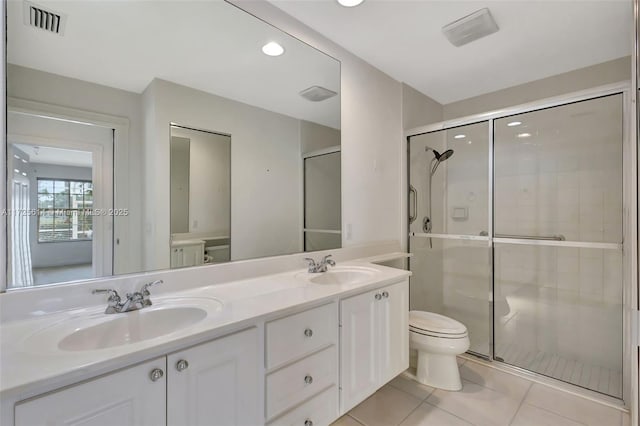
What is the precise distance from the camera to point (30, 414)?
2.28 feet

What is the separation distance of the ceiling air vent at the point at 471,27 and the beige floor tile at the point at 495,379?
2447 millimetres

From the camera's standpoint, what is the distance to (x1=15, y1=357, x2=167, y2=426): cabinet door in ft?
2.31

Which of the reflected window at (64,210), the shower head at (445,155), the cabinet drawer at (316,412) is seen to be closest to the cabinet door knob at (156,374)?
the cabinet drawer at (316,412)

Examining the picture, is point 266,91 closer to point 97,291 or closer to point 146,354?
point 97,291

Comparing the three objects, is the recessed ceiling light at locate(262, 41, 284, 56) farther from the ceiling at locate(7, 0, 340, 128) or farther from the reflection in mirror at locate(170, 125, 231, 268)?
the reflection in mirror at locate(170, 125, 231, 268)

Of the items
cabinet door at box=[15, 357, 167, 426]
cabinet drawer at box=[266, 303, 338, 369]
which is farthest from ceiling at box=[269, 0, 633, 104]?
cabinet door at box=[15, 357, 167, 426]

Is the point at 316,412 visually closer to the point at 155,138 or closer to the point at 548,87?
the point at 155,138

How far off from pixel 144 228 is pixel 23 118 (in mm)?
575

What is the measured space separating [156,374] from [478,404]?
76.4 inches

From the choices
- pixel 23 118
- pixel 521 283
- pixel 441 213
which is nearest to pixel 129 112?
pixel 23 118

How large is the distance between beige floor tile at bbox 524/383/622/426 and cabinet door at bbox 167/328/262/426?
74.4 inches

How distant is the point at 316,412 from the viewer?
132cm

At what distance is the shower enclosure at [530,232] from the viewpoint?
2.16 meters

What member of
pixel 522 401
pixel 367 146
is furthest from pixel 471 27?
pixel 522 401
